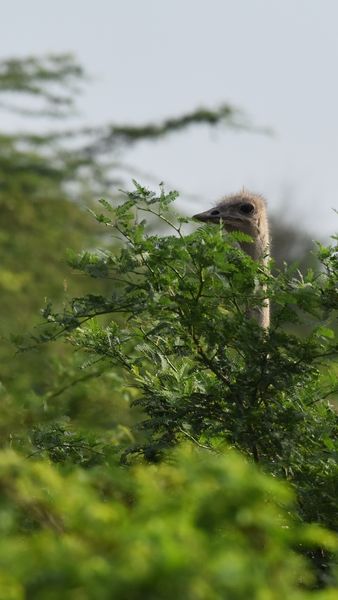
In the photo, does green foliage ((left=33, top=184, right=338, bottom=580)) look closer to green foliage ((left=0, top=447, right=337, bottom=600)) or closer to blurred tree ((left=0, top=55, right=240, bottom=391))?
green foliage ((left=0, top=447, right=337, bottom=600))

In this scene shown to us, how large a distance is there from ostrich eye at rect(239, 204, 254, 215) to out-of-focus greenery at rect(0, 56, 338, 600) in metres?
1.44

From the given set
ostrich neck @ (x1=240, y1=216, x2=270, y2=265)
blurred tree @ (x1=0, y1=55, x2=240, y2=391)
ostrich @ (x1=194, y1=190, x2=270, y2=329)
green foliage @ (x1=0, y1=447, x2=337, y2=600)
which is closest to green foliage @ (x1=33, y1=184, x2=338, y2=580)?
green foliage @ (x1=0, y1=447, x2=337, y2=600)

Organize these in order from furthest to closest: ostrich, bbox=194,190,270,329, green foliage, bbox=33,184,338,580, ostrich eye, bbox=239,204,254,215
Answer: ostrich eye, bbox=239,204,254,215
ostrich, bbox=194,190,270,329
green foliage, bbox=33,184,338,580

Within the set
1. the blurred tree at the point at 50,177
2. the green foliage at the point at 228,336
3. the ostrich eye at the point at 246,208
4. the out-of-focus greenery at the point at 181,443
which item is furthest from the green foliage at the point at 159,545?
the blurred tree at the point at 50,177

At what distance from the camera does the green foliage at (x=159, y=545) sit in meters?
2.05

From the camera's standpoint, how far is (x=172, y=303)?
4.21m

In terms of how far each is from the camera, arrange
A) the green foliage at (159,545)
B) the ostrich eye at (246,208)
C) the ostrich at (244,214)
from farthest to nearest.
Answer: the ostrich eye at (246,208), the ostrich at (244,214), the green foliage at (159,545)

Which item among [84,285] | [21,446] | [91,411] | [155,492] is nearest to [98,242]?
[84,285]

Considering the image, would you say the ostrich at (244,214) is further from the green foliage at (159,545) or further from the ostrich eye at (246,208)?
the green foliage at (159,545)

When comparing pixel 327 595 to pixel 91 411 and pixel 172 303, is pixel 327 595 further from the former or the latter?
pixel 91 411

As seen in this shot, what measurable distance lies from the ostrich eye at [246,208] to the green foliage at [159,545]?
13.9ft

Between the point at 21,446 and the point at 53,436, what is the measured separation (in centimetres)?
18

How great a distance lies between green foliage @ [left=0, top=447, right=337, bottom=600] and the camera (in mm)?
2047

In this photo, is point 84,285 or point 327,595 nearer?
point 327,595
